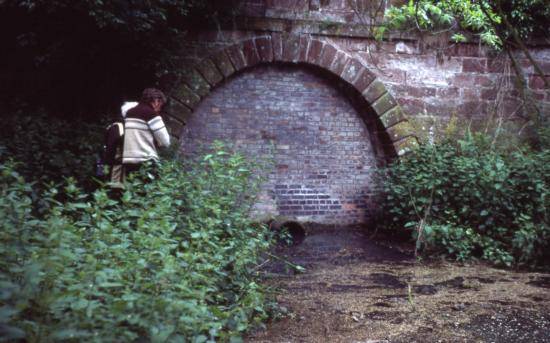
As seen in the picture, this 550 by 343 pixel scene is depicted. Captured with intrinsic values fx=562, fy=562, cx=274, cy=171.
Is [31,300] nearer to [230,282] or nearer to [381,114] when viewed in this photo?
[230,282]

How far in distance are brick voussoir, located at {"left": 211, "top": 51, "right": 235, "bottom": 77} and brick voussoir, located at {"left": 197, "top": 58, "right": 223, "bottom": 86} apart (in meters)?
0.06

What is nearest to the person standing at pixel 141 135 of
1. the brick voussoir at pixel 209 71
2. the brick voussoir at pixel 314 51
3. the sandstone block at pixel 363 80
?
the brick voussoir at pixel 209 71

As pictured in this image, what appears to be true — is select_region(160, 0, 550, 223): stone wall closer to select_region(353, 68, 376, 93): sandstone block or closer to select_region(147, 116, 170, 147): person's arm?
select_region(353, 68, 376, 93): sandstone block

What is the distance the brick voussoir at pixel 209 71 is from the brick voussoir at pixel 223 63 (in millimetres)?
64

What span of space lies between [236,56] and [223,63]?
229mm

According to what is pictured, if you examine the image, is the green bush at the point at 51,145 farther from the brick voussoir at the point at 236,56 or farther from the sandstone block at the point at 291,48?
the sandstone block at the point at 291,48

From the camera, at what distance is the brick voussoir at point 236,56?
27.8ft

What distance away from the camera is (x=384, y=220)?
891 cm

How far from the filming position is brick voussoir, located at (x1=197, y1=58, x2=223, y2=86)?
27.4 ft

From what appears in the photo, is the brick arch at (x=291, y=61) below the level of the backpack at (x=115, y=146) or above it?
above

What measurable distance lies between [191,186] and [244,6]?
15.3ft

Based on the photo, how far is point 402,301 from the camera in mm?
5016

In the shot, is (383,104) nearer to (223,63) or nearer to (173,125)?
(223,63)

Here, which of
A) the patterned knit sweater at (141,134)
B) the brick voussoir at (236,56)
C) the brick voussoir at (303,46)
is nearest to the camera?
the patterned knit sweater at (141,134)
